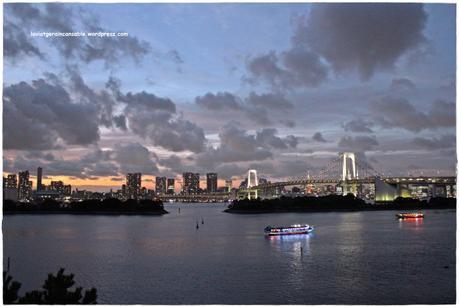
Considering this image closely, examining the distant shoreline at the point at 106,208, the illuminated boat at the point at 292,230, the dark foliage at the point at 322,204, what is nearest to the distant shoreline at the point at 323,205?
the dark foliage at the point at 322,204

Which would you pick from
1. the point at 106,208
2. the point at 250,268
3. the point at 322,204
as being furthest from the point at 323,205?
the point at 250,268

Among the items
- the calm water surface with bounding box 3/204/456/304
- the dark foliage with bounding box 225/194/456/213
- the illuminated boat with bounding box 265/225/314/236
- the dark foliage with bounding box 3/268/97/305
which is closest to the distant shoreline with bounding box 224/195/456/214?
the dark foliage with bounding box 225/194/456/213

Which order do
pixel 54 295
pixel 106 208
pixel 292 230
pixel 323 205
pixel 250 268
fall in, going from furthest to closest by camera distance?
1. pixel 323 205
2. pixel 106 208
3. pixel 292 230
4. pixel 250 268
5. pixel 54 295

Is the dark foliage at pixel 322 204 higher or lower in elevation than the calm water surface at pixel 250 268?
higher

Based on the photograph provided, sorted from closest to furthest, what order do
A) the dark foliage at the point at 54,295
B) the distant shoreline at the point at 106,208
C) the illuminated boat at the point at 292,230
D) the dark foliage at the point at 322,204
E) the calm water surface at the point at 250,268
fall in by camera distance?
the dark foliage at the point at 54,295, the calm water surface at the point at 250,268, the illuminated boat at the point at 292,230, the distant shoreline at the point at 106,208, the dark foliage at the point at 322,204

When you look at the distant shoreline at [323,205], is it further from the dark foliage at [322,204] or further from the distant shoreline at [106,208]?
the distant shoreline at [106,208]

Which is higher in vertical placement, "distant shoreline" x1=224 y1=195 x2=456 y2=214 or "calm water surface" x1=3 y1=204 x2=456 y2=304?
"distant shoreline" x1=224 y1=195 x2=456 y2=214

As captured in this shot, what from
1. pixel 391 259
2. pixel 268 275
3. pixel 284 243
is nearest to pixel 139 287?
pixel 268 275

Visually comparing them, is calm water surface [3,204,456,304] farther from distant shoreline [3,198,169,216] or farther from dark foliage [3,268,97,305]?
distant shoreline [3,198,169,216]

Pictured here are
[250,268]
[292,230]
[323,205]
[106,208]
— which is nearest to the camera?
[250,268]

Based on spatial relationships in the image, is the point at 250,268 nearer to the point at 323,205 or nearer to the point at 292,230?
the point at 292,230

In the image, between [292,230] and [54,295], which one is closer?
[54,295]
